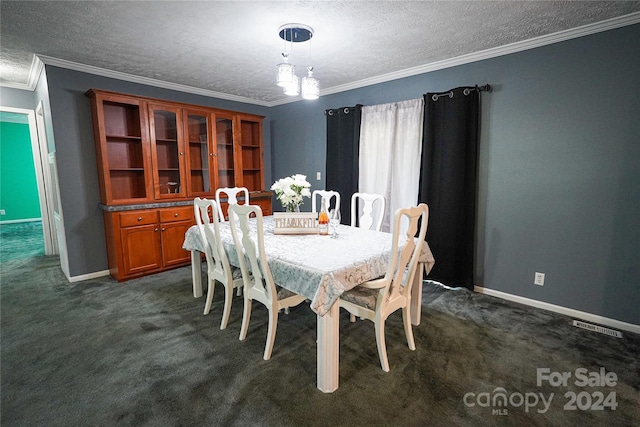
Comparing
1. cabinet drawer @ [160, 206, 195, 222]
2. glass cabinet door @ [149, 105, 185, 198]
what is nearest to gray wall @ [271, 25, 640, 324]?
glass cabinet door @ [149, 105, 185, 198]

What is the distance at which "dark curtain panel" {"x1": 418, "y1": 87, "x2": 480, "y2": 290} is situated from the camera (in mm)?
2973

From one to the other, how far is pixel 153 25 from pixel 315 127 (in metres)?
2.48

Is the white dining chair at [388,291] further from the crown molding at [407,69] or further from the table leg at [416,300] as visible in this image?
the crown molding at [407,69]

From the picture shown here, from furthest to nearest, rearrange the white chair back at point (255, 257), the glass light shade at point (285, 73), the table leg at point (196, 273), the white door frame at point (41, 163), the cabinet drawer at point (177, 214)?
the white door frame at point (41, 163), the cabinet drawer at point (177, 214), the table leg at point (196, 273), the glass light shade at point (285, 73), the white chair back at point (255, 257)

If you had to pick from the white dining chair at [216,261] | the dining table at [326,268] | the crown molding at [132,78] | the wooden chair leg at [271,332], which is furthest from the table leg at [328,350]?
the crown molding at [132,78]

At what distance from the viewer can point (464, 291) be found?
3.10 meters

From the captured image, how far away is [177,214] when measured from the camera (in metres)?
3.73

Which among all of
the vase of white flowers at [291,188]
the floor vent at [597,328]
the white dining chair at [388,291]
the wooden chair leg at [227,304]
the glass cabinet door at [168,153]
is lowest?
the floor vent at [597,328]

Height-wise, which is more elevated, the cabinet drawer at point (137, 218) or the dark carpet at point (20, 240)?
the cabinet drawer at point (137, 218)

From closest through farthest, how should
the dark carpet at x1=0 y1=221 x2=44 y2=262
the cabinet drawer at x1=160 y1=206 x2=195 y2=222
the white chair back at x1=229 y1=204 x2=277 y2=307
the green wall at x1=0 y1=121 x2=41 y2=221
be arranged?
the white chair back at x1=229 y1=204 x2=277 y2=307
the cabinet drawer at x1=160 y1=206 x2=195 y2=222
the dark carpet at x1=0 y1=221 x2=44 y2=262
the green wall at x1=0 y1=121 x2=41 y2=221

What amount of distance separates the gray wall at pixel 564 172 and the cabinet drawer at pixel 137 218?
11.4 feet

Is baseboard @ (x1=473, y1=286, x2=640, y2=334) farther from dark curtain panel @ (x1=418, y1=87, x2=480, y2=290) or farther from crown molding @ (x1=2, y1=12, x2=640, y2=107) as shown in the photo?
crown molding @ (x1=2, y1=12, x2=640, y2=107)

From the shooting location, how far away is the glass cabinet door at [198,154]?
391cm

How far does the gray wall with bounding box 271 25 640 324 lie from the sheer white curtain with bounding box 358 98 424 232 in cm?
47
